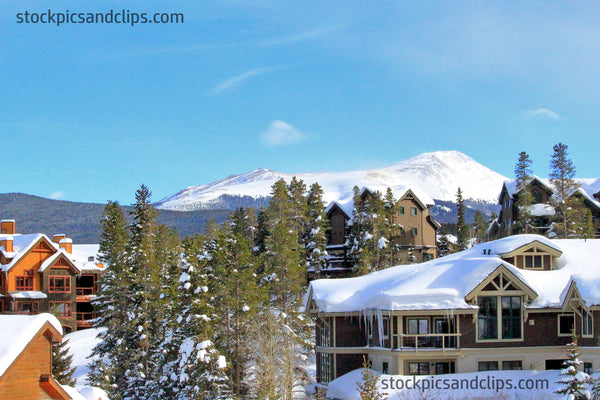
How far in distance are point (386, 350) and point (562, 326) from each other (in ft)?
31.8

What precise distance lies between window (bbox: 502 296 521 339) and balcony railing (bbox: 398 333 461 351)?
2.81 metres

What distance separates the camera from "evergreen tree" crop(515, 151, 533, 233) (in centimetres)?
6431

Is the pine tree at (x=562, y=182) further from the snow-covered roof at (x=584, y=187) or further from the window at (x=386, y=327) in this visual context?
the window at (x=386, y=327)

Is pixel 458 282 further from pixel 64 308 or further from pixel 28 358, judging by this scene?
pixel 64 308

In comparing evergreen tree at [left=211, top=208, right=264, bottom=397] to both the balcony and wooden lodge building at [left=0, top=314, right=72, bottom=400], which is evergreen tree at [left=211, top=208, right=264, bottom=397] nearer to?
wooden lodge building at [left=0, top=314, right=72, bottom=400]

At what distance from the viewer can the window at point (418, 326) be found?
40.6 meters

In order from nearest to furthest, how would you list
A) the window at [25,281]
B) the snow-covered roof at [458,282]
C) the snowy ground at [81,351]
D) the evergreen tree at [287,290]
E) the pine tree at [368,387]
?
the pine tree at [368,387]
the snow-covered roof at [458,282]
the evergreen tree at [287,290]
the snowy ground at [81,351]
the window at [25,281]

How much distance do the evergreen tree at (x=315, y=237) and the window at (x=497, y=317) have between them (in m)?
24.7

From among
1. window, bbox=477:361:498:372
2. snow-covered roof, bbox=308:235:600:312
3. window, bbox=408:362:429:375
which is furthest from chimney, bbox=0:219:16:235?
window, bbox=477:361:498:372

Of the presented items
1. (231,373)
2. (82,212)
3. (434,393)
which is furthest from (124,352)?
(82,212)

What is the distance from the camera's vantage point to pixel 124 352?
148ft

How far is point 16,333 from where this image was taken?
84.1ft

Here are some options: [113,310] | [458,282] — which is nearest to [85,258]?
[113,310]

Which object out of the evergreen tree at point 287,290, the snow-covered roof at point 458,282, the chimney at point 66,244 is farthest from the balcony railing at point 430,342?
the chimney at point 66,244
